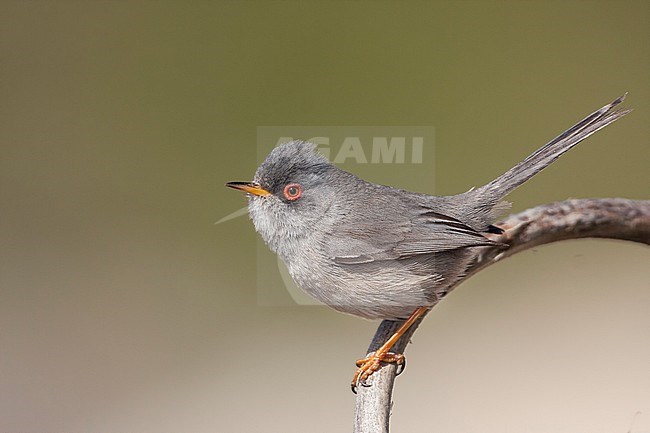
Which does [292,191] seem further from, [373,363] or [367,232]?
[373,363]

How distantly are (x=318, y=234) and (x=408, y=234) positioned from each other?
163 millimetres

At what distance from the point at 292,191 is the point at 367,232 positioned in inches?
6.4

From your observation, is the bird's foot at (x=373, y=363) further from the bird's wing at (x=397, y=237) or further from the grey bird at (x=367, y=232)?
the bird's wing at (x=397, y=237)

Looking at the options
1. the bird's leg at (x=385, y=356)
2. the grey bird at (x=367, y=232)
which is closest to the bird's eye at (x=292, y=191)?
the grey bird at (x=367, y=232)

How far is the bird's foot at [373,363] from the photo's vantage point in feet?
3.88

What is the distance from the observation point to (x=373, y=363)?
1200 millimetres

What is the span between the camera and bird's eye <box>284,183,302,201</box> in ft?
3.66

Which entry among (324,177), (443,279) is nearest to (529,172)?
(443,279)

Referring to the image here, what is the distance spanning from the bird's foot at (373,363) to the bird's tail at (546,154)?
32 cm

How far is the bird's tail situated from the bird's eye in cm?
36

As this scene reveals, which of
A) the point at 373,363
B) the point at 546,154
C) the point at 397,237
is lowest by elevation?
the point at 373,363

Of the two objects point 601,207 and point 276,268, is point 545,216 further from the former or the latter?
point 276,268

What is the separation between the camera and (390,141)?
129 cm

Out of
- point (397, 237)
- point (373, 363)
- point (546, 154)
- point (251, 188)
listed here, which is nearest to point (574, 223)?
point (546, 154)
